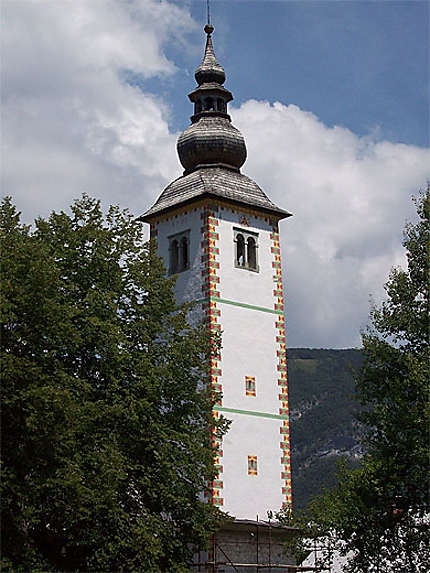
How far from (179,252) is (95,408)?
52.4ft

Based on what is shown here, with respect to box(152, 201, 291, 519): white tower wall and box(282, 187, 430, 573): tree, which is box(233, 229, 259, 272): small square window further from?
box(282, 187, 430, 573): tree

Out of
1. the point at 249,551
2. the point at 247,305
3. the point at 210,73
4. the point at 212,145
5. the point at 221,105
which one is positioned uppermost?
the point at 210,73

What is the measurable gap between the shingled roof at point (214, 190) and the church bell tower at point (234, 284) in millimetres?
53

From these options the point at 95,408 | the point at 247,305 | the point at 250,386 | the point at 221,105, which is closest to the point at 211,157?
the point at 221,105

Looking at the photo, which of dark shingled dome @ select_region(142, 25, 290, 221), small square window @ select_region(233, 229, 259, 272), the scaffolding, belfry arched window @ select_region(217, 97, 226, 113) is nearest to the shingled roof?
dark shingled dome @ select_region(142, 25, 290, 221)

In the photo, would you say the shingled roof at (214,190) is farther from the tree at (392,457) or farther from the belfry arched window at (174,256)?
the tree at (392,457)

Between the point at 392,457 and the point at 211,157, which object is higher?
the point at 211,157

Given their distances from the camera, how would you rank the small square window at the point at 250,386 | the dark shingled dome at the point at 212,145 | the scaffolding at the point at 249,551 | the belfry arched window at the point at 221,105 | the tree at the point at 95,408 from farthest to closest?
the belfry arched window at the point at 221,105 < the dark shingled dome at the point at 212,145 < the small square window at the point at 250,386 < the scaffolding at the point at 249,551 < the tree at the point at 95,408

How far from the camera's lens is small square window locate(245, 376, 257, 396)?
37.1 metres

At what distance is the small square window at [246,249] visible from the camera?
3956cm

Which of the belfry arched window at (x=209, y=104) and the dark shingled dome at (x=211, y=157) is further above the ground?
the belfry arched window at (x=209, y=104)

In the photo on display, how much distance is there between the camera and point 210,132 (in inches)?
1663

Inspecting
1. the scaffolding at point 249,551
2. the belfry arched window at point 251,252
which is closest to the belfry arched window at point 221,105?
the belfry arched window at point 251,252

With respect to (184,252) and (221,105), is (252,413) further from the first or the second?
(221,105)
